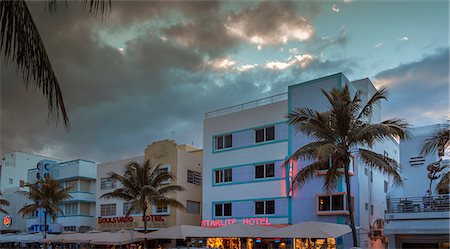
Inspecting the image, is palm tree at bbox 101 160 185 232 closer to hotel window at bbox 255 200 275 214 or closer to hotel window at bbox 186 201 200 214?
hotel window at bbox 255 200 275 214

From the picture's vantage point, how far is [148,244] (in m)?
39.1

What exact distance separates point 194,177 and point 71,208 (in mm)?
16393

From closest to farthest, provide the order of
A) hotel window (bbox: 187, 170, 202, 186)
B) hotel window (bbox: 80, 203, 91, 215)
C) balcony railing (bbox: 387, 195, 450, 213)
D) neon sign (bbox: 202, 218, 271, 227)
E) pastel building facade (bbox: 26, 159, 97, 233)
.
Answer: balcony railing (bbox: 387, 195, 450, 213), neon sign (bbox: 202, 218, 271, 227), hotel window (bbox: 187, 170, 202, 186), pastel building facade (bbox: 26, 159, 97, 233), hotel window (bbox: 80, 203, 91, 215)

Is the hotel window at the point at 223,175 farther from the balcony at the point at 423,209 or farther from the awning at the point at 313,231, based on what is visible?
the balcony at the point at 423,209

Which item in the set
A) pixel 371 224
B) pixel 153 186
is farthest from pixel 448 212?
pixel 153 186

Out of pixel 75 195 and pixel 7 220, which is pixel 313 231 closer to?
pixel 75 195

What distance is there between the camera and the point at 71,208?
5009cm

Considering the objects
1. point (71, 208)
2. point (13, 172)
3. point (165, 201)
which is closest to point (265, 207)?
point (165, 201)

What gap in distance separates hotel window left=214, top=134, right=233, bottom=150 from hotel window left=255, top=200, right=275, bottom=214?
483 cm

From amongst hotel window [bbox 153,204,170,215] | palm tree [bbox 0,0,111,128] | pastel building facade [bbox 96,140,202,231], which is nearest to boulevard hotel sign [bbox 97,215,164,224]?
pastel building facade [bbox 96,140,202,231]

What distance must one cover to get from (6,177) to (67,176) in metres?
22.1

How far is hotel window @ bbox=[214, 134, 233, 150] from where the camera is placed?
115 feet

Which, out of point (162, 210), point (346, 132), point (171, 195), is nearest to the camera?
point (346, 132)

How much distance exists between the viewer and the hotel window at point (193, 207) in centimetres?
3988
